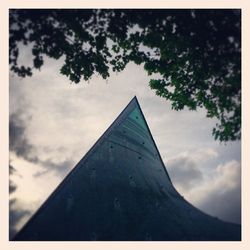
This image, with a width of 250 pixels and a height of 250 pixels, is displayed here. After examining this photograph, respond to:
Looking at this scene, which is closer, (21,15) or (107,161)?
(21,15)

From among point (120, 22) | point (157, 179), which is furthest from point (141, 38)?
point (157, 179)

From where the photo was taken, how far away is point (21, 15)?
6855 mm

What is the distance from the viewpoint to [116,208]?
30.9 ft

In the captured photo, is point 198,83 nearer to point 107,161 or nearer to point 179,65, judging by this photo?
point 179,65

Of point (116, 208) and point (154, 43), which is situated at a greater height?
point (154, 43)

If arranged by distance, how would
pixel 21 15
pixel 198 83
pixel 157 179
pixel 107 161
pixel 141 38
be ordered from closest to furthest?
pixel 21 15 → pixel 141 38 → pixel 198 83 → pixel 107 161 → pixel 157 179

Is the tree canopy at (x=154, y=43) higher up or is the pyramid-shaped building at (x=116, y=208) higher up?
the tree canopy at (x=154, y=43)

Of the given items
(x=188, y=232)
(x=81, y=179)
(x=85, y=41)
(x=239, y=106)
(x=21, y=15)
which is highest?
(x=21, y=15)

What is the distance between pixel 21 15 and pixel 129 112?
9.10m

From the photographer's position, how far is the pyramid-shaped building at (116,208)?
7867 mm

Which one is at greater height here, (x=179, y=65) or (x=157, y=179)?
(x=179, y=65)

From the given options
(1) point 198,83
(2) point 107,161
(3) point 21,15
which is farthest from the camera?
(2) point 107,161

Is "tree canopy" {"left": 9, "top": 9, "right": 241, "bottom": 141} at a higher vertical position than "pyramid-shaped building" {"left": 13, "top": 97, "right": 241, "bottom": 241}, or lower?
higher

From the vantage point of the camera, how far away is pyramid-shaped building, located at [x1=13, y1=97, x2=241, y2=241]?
7.87 metres
